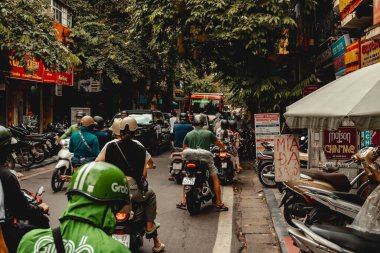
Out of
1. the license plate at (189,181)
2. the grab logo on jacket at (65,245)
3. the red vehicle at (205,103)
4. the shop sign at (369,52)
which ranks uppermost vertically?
the shop sign at (369,52)

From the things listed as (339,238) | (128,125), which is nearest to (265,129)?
(128,125)

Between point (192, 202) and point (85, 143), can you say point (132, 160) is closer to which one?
point (192, 202)

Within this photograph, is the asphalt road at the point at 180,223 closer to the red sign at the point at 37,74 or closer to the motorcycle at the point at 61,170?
the motorcycle at the point at 61,170

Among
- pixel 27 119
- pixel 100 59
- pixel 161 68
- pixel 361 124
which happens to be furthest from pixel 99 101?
pixel 361 124

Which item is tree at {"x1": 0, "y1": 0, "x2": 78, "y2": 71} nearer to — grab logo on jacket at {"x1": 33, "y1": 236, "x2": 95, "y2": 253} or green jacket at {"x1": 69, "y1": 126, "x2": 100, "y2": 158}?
green jacket at {"x1": 69, "y1": 126, "x2": 100, "y2": 158}

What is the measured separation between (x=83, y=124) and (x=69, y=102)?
18066 millimetres

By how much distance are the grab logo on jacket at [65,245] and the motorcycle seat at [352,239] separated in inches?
98.1

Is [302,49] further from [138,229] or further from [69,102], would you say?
[69,102]

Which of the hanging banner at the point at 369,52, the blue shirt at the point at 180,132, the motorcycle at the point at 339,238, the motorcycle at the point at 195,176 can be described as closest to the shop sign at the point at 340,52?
the hanging banner at the point at 369,52

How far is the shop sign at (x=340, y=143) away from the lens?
8.70 m

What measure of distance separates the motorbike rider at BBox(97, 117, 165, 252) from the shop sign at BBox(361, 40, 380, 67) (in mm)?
6653

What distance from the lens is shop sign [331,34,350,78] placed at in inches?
499

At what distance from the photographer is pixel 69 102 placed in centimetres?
2586

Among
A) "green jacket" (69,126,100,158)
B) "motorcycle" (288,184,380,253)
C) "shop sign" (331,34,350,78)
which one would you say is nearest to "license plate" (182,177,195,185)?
"green jacket" (69,126,100,158)
